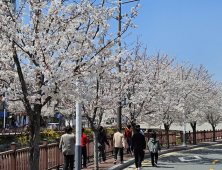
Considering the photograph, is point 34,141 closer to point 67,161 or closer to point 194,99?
point 67,161

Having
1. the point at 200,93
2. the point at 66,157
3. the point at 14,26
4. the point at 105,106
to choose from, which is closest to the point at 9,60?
the point at 14,26

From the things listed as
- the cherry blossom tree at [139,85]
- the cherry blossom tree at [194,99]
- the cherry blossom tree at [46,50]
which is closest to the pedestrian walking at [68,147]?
the cherry blossom tree at [46,50]

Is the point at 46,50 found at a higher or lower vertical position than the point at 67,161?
higher

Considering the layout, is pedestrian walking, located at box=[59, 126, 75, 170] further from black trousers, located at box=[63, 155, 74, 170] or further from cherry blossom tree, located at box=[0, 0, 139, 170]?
cherry blossom tree, located at box=[0, 0, 139, 170]

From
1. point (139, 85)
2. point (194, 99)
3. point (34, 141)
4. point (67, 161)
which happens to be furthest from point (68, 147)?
point (194, 99)

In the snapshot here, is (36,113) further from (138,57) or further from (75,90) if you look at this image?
(138,57)

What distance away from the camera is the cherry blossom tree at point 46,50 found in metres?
7.44

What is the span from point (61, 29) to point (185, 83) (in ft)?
68.3

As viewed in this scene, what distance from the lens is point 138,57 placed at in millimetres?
21141

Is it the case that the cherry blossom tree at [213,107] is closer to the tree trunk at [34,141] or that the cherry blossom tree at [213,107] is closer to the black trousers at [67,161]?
the black trousers at [67,161]

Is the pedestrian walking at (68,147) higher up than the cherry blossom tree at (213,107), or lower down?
lower down

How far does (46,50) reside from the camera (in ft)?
25.0

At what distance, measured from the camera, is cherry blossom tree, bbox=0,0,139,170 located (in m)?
7.44

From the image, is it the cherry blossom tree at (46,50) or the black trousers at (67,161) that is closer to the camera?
the cherry blossom tree at (46,50)
